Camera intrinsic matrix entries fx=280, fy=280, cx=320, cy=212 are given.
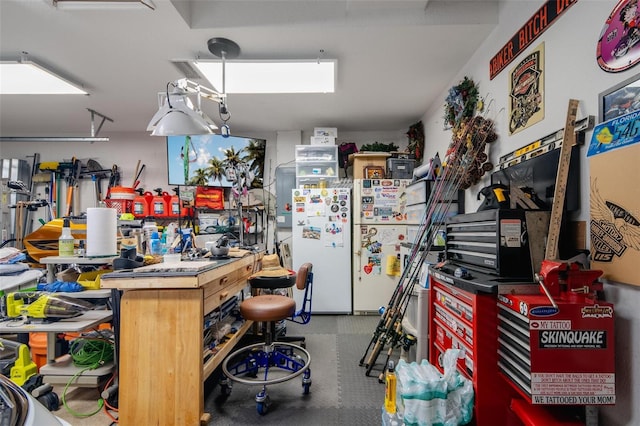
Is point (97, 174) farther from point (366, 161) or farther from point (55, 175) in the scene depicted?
point (366, 161)

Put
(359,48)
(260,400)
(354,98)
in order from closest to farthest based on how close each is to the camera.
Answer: (260,400) < (359,48) < (354,98)

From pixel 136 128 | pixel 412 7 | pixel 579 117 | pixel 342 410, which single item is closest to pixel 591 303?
pixel 579 117

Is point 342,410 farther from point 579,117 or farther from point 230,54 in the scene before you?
point 230,54

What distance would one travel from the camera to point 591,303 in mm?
1034

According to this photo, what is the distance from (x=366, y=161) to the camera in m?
3.75

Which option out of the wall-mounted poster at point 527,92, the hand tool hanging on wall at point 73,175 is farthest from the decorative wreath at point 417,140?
the hand tool hanging on wall at point 73,175

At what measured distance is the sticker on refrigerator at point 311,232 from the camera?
3.61 m

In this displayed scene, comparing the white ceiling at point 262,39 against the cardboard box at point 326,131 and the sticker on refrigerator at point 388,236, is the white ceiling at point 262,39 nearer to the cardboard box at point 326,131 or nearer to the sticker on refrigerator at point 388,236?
the cardboard box at point 326,131

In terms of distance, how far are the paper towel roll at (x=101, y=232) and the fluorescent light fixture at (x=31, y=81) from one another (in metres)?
1.58

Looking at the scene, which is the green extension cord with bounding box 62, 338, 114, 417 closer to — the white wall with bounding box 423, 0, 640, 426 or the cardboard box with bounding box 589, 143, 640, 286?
the white wall with bounding box 423, 0, 640, 426

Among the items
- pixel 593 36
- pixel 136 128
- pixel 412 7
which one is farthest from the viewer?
pixel 136 128

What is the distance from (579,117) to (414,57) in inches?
57.5

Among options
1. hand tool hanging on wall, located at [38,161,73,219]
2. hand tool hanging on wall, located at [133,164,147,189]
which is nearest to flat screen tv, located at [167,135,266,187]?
hand tool hanging on wall, located at [133,164,147,189]

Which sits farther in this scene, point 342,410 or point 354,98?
point 354,98
